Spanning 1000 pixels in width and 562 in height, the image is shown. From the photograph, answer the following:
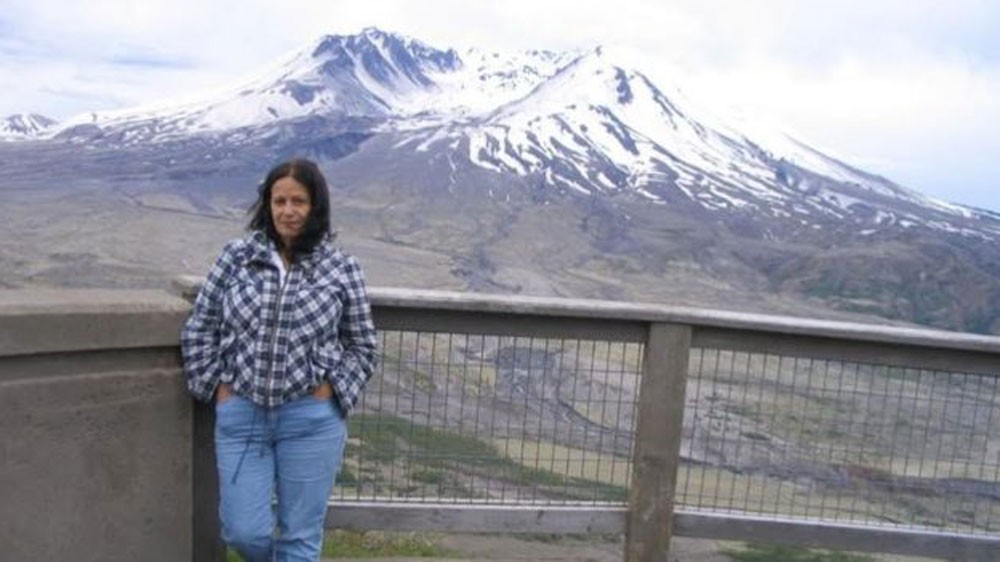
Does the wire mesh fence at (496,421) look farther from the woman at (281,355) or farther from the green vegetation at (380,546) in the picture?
the woman at (281,355)

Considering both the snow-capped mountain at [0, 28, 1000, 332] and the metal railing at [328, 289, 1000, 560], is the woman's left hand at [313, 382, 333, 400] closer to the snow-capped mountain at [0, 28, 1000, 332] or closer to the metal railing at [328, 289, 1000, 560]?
the metal railing at [328, 289, 1000, 560]

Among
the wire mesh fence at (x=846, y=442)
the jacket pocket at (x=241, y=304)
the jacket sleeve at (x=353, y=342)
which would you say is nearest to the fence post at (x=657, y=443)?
the wire mesh fence at (x=846, y=442)

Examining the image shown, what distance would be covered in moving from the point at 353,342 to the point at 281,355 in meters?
0.28

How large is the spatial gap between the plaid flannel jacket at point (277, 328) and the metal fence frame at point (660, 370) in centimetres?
50

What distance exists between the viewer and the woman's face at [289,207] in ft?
12.2

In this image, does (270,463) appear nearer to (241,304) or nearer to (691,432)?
(241,304)

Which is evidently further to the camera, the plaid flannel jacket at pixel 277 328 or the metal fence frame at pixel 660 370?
the metal fence frame at pixel 660 370

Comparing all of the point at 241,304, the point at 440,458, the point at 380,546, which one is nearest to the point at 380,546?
the point at 380,546

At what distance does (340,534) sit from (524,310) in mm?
2365

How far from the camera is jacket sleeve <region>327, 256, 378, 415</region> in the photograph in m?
3.79

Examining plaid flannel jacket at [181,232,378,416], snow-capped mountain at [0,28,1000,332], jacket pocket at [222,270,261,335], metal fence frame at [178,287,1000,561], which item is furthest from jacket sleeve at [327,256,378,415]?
snow-capped mountain at [0,28,1000,332]

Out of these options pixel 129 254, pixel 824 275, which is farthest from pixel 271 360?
pixel 824 275

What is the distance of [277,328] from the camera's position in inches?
143

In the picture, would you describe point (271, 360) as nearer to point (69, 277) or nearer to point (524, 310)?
point (524, 310)
